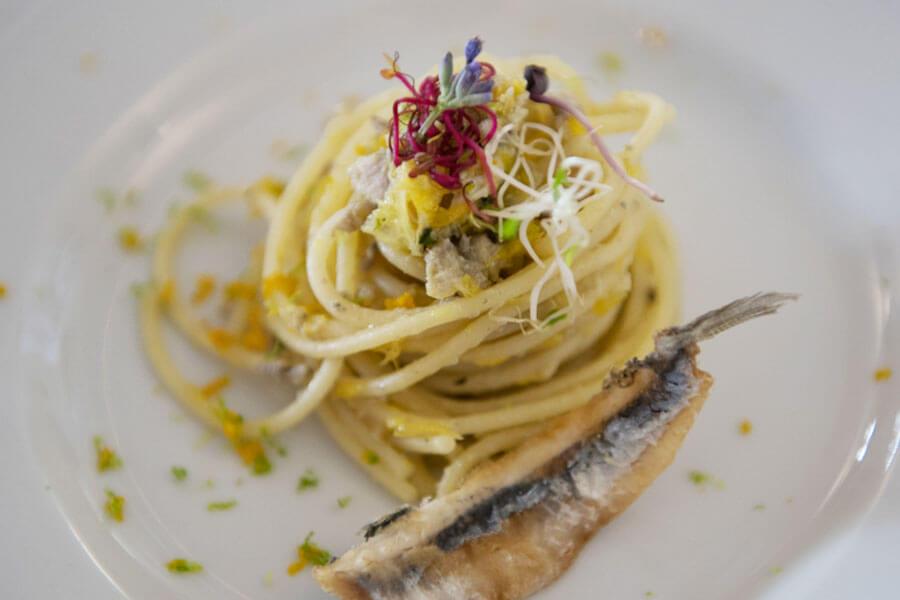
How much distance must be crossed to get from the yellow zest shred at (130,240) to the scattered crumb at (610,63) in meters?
2.79

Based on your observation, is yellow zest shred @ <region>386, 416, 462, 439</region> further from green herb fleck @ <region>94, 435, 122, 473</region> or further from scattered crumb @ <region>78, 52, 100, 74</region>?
scattered crumb @ <region>78, 52, 100, 74</region>

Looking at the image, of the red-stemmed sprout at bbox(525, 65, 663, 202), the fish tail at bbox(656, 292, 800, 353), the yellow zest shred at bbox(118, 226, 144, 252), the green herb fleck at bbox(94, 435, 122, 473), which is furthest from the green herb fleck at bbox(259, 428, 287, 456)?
the red-stemmed sprout at bbox(525, 65, 663, 202)

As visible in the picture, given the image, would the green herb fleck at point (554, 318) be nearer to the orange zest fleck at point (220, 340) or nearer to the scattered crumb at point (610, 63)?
the orange zest fleck at point (220, 340)

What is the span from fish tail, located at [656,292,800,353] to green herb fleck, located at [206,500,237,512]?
6.59 ft

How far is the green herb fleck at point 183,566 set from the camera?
3.07 meters

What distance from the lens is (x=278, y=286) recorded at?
3.66 meters

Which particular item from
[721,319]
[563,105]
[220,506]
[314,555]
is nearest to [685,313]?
[721,319]

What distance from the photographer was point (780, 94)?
393 cm

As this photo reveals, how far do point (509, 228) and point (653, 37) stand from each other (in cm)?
Result: 206

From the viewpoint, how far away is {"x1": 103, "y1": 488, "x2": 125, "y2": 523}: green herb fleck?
10.3ft

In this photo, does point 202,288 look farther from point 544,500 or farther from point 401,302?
point 544,500

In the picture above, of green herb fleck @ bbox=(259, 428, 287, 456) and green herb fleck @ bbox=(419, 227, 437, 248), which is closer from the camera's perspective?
green herb fleck @ bbox=(419, 227, 437, 248)

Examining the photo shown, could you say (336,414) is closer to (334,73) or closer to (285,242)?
(285,242)

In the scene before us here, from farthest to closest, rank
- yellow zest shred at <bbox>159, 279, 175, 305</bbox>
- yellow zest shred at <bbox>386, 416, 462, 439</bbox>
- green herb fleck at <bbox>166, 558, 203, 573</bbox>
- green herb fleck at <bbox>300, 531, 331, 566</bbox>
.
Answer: yellow zest shred at <bbox>159, 279, 175, 305</bbox> → yellow zest shred at <bbox>386, 416, 462, 439</bbox> → green herb fleck at <bbox>300, 531, 331, 566</bbox> → green herb fleck at <bbox>166, 558, 203, 573</bbox>
